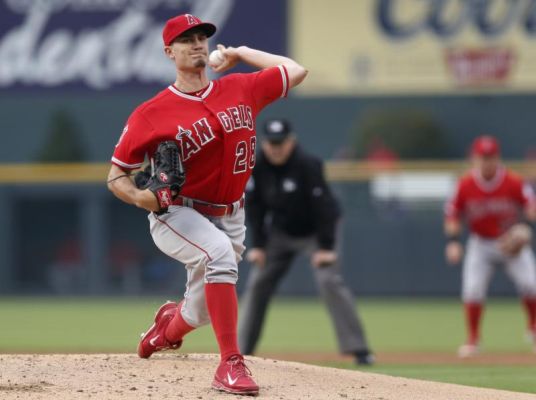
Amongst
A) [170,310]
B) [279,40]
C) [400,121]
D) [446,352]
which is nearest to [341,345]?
[446,352]

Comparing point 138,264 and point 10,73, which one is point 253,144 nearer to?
point 138,264

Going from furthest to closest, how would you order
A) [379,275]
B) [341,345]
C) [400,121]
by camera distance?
[400,121] < [379,275] < [341,345]

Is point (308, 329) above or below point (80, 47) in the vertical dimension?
below

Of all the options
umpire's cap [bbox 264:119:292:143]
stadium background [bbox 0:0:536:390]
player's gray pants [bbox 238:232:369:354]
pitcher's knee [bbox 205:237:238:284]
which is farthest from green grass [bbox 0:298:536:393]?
stadium background [bbox 0:0:536:390]

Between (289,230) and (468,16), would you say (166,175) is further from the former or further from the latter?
(468,16)

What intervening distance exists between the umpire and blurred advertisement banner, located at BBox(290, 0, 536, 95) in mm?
13652

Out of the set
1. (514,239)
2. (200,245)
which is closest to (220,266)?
(200,245)

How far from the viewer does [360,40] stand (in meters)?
22.0

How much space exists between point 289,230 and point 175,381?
11.1ft

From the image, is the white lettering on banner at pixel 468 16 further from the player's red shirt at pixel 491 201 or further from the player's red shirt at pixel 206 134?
the player's red shirt at pixel 206 134

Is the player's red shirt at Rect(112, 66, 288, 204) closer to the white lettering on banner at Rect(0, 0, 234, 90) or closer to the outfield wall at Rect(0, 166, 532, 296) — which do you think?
the outfield wall at Rect(0, 166, 532, 296)

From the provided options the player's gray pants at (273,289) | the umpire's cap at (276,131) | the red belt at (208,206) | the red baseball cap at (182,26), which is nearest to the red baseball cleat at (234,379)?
the red belt at (208,206)

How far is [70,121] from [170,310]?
15204 mm

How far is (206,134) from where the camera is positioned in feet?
16.7
